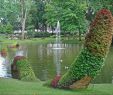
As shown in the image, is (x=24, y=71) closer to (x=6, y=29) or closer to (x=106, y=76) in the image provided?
(x=106, y=76)

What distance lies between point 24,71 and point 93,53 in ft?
17.1

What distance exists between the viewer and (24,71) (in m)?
15.9

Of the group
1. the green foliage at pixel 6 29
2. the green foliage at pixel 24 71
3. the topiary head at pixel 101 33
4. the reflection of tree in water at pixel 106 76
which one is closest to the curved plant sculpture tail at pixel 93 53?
the topiary head at pixel 101 33

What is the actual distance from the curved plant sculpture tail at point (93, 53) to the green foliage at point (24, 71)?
389 cm

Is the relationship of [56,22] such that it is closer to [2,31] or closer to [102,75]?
[2,31]

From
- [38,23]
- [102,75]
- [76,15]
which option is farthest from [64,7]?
[102,75]

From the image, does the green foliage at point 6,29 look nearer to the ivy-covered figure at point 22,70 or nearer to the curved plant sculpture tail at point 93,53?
the ivy-covered figure at point 22,70

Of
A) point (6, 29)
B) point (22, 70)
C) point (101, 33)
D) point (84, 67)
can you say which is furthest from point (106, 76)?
point (6, 29)

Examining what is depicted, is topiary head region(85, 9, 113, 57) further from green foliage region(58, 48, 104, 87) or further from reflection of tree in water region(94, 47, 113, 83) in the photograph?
reflection of tree in water region(94, 47, 113, 83)

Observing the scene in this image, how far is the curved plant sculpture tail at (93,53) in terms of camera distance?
36.7 ft

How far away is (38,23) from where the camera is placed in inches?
3191

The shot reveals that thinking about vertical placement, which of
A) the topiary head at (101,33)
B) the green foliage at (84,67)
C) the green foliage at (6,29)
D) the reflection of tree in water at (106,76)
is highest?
the topiary head at (101,33)

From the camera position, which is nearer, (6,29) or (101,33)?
(101,33)

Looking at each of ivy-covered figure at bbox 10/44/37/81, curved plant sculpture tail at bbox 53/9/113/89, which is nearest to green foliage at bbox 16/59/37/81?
ivy-covered figure at bbox 10/44/37/81
